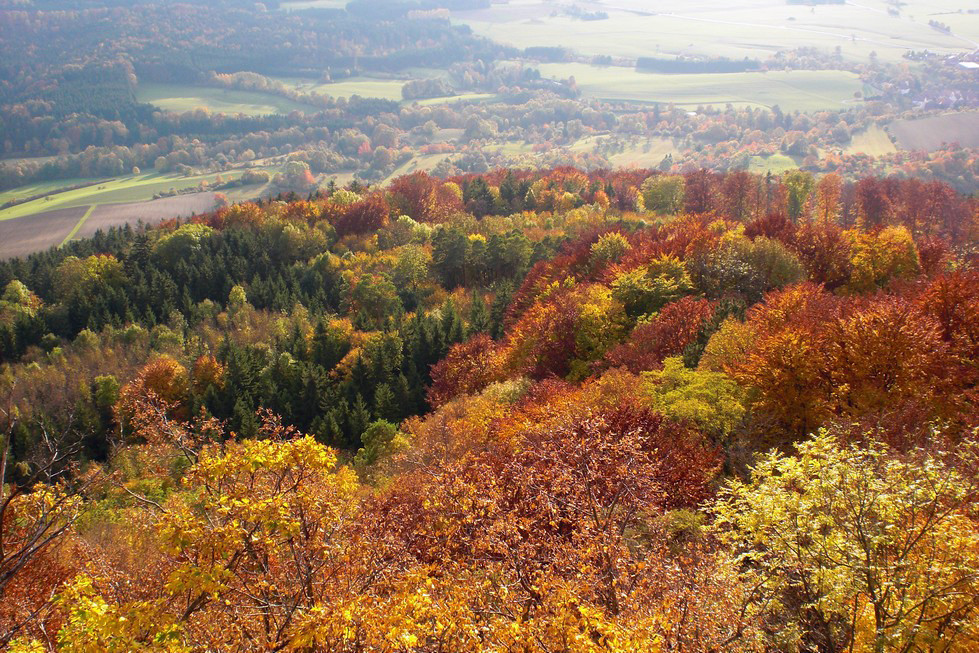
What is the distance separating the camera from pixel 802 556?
15.0 metres

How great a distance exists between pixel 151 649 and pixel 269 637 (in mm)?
2388

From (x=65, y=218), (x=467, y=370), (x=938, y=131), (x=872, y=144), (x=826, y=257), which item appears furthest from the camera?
(x=872, y=144)

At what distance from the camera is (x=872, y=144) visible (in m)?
188

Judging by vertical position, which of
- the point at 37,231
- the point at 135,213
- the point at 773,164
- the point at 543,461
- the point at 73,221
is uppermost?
the point at 543,461

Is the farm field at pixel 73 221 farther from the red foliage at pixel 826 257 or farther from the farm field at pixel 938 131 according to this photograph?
the farm field at pixel 938 131

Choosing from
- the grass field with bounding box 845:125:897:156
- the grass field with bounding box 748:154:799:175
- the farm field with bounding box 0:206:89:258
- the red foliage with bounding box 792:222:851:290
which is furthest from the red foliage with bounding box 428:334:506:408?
the grass field with bounding box 845:125:897:156

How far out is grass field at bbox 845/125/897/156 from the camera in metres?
181

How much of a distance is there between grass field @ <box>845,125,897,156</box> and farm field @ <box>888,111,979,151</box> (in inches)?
101

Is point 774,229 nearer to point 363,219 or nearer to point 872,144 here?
point 363,219

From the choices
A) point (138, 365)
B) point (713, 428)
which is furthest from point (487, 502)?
point (138, 365)

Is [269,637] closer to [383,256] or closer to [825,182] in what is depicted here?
[383,256]

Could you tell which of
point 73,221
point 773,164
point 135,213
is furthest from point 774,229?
point 73,221

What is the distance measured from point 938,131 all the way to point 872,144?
1636 centimetres

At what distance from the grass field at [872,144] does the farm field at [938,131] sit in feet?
8.41
